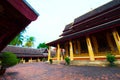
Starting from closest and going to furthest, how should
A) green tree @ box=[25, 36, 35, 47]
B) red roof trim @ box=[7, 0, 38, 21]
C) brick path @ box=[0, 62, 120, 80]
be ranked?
red roof trim @ box=[7, 0, 38, 21] → brick path @ box=[0, 62, 120, 80] → green tree @ box=[25, 36, 35, 47]

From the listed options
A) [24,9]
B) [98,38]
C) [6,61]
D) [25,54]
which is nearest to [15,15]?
[24,9]

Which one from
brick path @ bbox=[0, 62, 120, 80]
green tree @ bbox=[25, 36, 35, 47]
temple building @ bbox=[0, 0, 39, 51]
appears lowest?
brick path @ bbox=[0, 62, 120, 80]

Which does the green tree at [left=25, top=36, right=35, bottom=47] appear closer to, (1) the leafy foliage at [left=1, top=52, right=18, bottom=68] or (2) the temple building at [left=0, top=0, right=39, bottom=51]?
(1) the leafy foliage at [left=1, top=52, right=18, bottom=68]

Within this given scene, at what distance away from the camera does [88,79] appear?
668 cm

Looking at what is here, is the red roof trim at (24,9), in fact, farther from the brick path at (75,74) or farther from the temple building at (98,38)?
the temple building at (98,38)

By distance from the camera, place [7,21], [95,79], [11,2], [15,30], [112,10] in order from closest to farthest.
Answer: [11,2], [7,21], [15,30], [95,79], [112,10]

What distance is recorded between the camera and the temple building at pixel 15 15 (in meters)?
2.73

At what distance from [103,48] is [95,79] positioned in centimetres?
860

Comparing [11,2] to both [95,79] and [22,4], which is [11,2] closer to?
[22,4]

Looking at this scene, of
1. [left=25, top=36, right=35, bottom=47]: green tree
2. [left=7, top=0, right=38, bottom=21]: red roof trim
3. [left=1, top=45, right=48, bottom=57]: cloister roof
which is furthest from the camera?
[left=25, top=36, right=35, bottom=47]: green tree

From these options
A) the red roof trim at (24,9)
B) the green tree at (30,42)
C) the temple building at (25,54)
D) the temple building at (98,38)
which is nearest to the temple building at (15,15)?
the red roof trim at (24,9)

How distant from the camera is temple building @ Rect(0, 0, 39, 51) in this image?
273 cm

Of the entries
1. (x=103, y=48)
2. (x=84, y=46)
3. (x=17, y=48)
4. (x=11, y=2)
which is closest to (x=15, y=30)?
(x=11, y=2)

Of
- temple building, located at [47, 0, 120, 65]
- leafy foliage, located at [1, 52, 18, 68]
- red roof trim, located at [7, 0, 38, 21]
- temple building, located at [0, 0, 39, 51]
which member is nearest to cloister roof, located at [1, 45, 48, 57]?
temple building, located at [47, 0, 120, 65]
